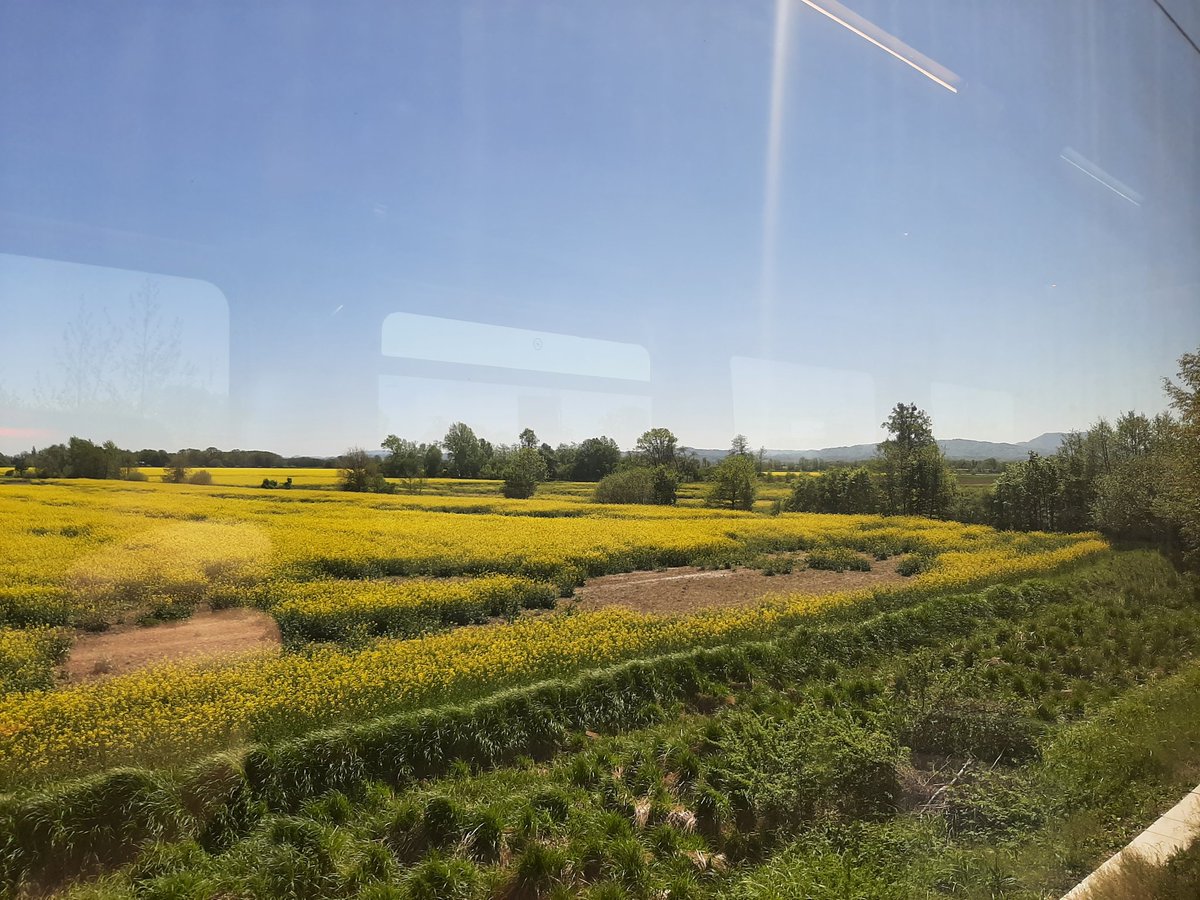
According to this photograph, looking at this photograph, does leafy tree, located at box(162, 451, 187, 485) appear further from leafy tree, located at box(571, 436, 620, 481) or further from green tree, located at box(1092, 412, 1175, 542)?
green tree, located at box(1092, 412, 1175, 542)

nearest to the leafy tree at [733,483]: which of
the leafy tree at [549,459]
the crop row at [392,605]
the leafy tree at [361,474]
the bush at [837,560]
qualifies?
the bush at [837,560]

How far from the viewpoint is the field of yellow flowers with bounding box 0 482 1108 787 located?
3248 mm

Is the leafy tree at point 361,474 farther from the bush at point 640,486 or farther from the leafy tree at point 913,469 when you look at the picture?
the leafy tree at point 913,469

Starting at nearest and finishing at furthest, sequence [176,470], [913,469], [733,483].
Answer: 1. [176,470]
2. [733,483]
3. [913,469]

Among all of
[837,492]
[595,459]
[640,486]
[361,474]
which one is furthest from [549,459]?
[837,492]

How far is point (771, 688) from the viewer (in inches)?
226

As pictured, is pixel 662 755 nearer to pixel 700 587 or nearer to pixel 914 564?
pixel 700 587

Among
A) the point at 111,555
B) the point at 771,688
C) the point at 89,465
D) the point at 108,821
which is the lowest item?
the point at 771,688

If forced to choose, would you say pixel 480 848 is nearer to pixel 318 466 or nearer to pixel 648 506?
pixel 318 466

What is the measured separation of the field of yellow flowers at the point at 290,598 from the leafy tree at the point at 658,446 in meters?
1.45

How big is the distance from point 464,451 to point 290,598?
6.57ft

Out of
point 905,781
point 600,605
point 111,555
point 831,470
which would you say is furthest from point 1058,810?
point 831,470

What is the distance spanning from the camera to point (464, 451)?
19.4 ft

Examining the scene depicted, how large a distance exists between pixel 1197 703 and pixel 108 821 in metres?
7.36
